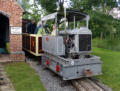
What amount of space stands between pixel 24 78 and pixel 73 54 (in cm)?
208

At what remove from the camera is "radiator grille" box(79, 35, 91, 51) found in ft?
19.6

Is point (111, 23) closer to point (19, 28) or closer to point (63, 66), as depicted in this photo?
point (63, 66)

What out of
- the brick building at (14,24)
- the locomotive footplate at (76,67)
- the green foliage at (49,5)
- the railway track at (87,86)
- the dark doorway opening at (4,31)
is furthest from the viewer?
the dark doorway opening at (4,31)

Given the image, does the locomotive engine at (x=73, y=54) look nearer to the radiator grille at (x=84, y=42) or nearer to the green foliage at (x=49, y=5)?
the radiator grille at (x=84, y=42)

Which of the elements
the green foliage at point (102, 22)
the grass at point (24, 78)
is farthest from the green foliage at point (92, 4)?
the grass at point (24, 78)

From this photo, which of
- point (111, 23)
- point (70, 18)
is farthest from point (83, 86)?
point (111, 23)

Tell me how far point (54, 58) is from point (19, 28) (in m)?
3.34

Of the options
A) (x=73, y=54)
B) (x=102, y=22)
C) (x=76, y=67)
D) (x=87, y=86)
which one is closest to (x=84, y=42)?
(x=73, y=54)

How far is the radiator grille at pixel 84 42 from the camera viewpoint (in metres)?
5.98

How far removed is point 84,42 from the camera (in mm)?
6047

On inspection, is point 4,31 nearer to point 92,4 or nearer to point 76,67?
point 92,4

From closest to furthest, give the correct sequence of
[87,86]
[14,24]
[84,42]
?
1. [87,86]
2. [84,42]
3. [14,24]

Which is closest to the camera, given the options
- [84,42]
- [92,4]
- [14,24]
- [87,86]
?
[87,86]

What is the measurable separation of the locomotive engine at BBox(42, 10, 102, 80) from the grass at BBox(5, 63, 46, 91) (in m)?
0.82
